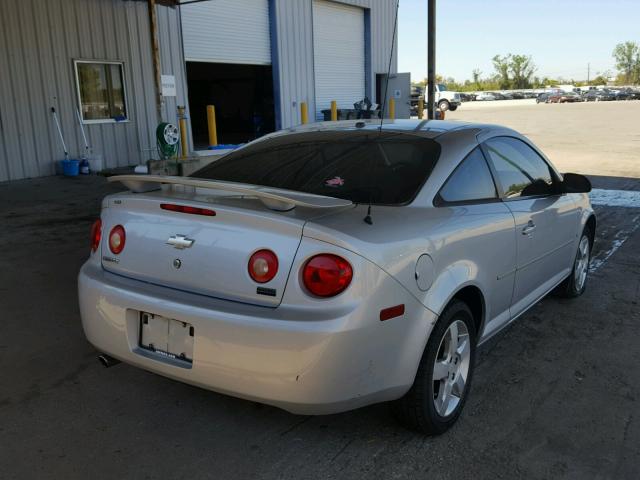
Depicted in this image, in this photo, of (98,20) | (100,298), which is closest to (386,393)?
(100,298)

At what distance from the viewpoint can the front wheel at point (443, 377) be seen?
283cm

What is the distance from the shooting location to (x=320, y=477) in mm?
2652

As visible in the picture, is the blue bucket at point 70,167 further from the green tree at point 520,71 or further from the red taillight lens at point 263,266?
the green tree at point 520,71

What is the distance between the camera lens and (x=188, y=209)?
9.28ft

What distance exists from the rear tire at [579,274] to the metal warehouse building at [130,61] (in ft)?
36.7

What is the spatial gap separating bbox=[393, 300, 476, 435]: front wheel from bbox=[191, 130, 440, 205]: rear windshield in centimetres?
69

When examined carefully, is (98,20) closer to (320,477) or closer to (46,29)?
(46,29)

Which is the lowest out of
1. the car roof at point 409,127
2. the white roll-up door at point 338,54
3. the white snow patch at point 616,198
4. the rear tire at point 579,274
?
the white snow patch at point 616,198

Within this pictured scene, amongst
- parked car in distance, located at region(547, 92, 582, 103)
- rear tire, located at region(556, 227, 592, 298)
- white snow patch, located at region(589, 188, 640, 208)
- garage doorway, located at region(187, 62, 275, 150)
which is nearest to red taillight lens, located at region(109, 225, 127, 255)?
rear tire, located at region(556, 227, 592, 298)

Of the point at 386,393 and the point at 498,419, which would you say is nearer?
the point at 386,393

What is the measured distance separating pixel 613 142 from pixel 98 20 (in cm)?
1574

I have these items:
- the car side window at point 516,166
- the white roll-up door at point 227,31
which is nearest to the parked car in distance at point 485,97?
the white roll-up door at point 227,31

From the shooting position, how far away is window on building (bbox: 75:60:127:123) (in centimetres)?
1337

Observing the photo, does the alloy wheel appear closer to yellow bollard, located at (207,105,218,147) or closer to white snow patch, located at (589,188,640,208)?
white snow patch, located at (589,188,640,208)
